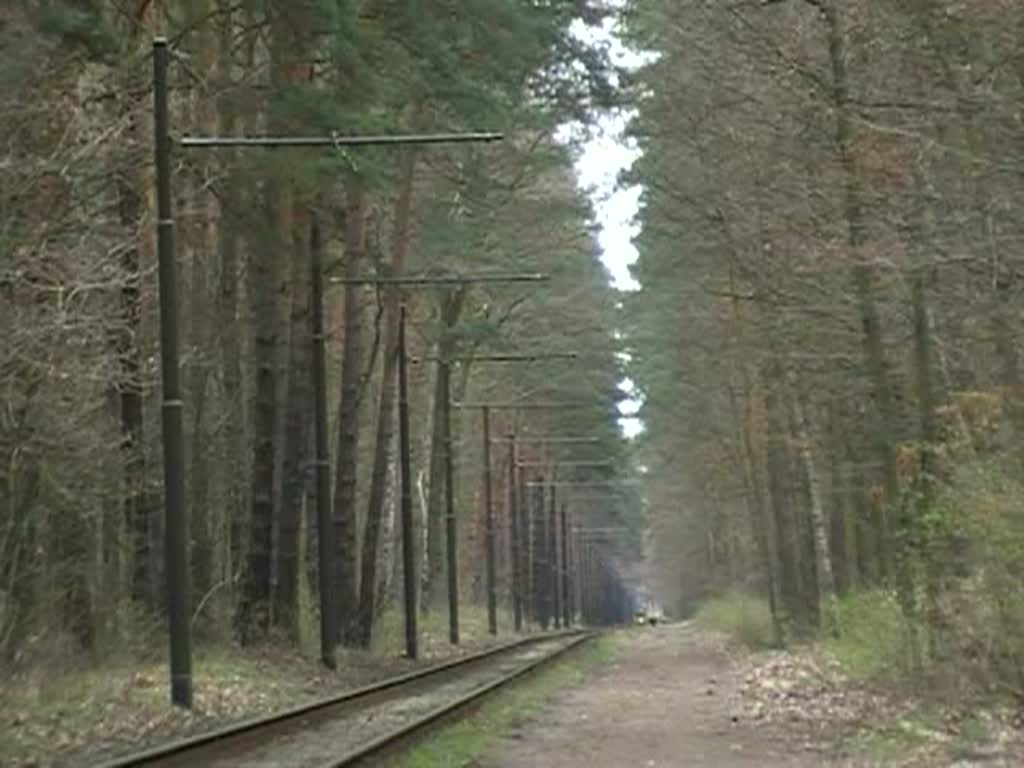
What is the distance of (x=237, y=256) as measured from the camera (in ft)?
106

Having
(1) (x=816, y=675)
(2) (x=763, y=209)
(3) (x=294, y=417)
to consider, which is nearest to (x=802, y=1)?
(2) (x=763, y=209)

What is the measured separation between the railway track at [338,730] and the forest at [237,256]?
2.72m

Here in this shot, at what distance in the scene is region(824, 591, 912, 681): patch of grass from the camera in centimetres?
2259

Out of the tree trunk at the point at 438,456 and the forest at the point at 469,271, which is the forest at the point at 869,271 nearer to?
the forest at the point at 469,271

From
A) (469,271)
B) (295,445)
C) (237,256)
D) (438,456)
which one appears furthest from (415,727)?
(438,456)

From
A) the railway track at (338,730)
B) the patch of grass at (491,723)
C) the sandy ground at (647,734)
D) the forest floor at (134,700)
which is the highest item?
the forest floor at (134,700)

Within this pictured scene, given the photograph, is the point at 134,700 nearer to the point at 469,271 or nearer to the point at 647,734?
the point at 647,734

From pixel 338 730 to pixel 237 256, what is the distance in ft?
48.4

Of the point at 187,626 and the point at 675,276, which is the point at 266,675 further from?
the point at 675,276

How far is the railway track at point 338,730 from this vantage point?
1527cm

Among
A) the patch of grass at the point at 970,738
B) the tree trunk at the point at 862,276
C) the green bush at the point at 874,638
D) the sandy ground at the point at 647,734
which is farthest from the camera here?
the green bush at the point at 874,638

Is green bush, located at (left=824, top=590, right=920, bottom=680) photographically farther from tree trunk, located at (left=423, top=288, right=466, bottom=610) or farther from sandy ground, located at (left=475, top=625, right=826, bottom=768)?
tree trunk, located at (left=423, top=288, right=466, bottom=610)

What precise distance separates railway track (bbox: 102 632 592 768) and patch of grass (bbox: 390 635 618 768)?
0.22m

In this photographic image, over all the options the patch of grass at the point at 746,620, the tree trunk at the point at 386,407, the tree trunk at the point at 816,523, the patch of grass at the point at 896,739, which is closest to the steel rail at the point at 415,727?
the patch of grass at the point at 896,739
